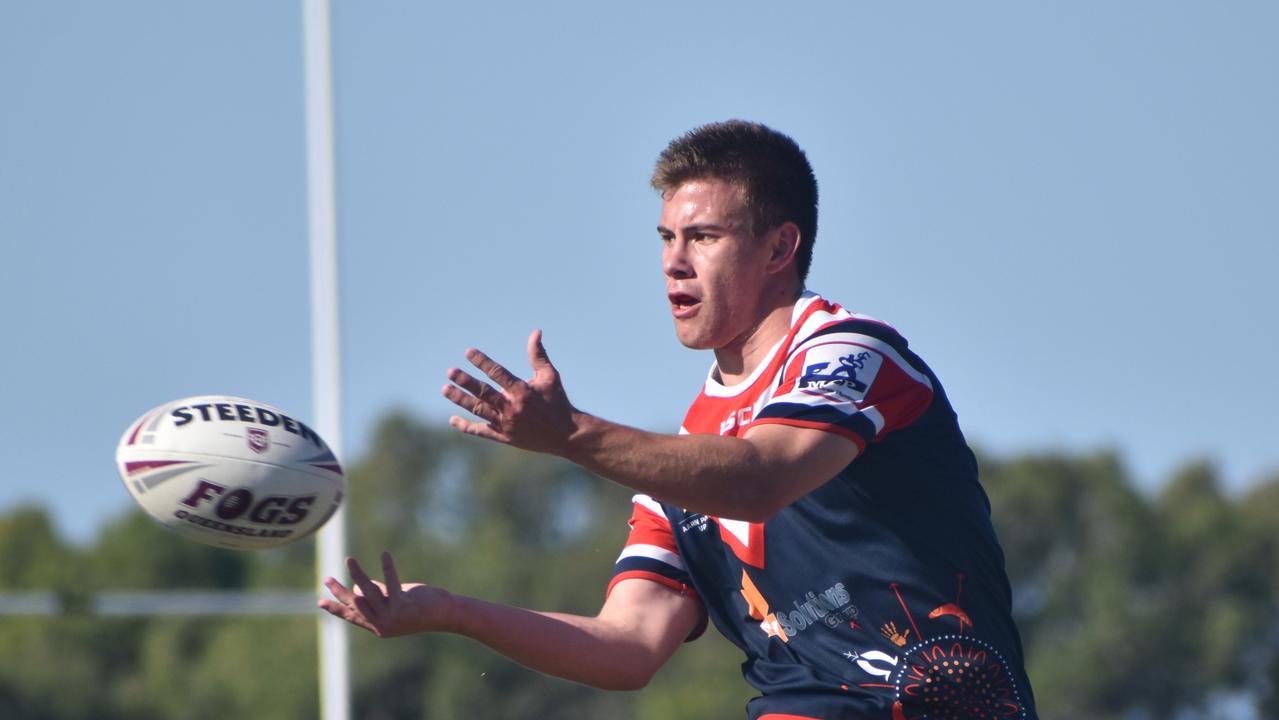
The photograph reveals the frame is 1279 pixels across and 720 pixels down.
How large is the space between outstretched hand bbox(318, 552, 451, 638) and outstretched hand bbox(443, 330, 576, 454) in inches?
30.1

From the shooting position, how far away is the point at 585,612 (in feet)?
167

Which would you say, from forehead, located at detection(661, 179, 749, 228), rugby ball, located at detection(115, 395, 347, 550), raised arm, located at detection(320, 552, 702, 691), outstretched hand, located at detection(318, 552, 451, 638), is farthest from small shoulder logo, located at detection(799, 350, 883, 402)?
rugby ball, located at detection(115, 395, 347, 550)

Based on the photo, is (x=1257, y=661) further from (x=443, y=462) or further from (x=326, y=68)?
(x=326, y=68)

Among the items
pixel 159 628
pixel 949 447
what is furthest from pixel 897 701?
pixel 159 628

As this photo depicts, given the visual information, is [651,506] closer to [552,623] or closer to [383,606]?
[552,623]

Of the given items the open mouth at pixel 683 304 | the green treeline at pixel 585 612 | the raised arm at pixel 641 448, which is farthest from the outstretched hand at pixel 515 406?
the green treeline at pixel 585 612

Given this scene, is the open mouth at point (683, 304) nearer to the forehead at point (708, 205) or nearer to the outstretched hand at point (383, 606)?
the forehead at point (708, 205)

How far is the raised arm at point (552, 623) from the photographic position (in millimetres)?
4809

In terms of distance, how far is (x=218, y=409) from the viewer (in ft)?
18.5

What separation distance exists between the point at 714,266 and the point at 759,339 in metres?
0.25

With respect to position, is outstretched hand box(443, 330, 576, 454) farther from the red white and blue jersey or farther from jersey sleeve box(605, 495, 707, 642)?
jersey sleeve box(605, 495, 707, 642)

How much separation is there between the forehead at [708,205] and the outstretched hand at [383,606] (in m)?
1.20

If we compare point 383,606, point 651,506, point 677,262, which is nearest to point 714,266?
point 677,262

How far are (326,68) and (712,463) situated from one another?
406 inches
